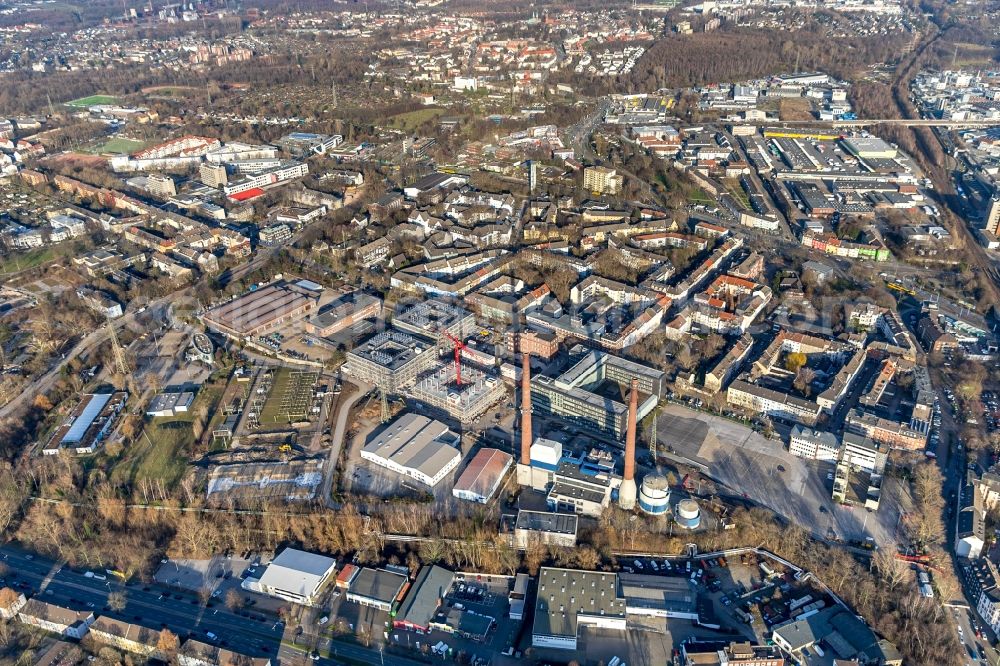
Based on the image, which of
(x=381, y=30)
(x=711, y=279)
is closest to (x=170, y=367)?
(x=711, y=279)

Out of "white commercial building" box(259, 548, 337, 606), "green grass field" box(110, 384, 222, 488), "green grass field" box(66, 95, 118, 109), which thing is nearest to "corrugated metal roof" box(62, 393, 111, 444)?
"green grass field" box(110, 384, 222, 488)

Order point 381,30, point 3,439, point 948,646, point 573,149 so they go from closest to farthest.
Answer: point 948,646 < point 3,439 < point 573,149 < point 381,30

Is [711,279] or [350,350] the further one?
[711,279]

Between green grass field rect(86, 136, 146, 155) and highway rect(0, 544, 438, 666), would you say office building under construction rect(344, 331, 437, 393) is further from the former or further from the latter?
green grass field rect(86, 136, 146, 155)

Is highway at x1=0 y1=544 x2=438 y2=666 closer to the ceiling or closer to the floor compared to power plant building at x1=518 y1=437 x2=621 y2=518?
closer to the floor

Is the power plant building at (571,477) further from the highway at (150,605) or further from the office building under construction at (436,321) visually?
the highway at (150,605)

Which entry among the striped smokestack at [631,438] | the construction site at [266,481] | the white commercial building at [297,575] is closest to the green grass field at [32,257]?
the construction site at [266,481]

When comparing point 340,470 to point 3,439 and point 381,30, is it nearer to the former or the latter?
point 3,439
